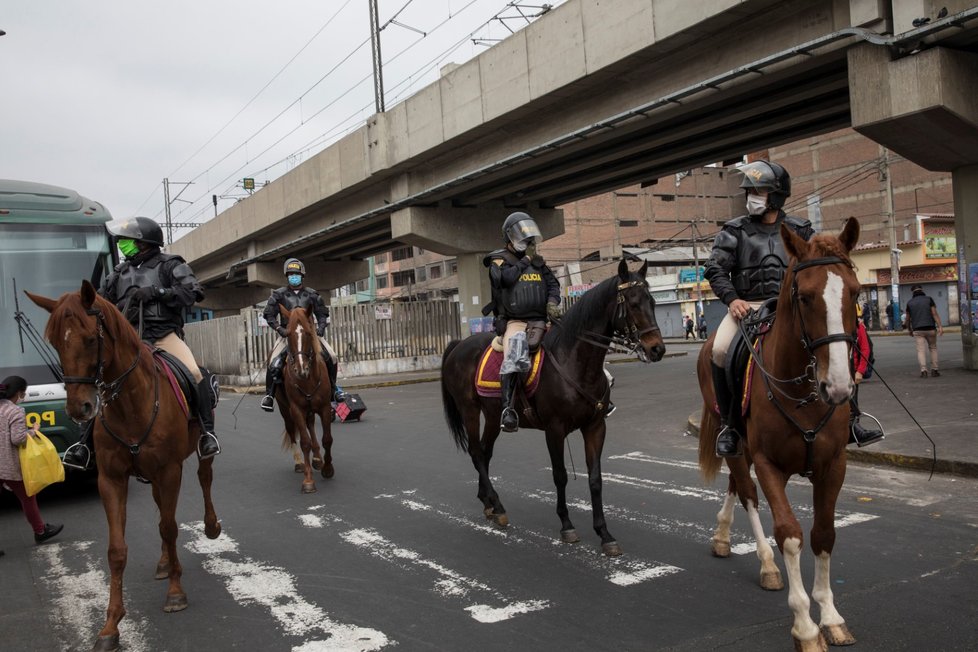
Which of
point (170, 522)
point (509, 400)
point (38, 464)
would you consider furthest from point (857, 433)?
point (38, 464)

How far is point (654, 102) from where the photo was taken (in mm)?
15797

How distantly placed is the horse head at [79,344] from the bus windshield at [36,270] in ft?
16.3

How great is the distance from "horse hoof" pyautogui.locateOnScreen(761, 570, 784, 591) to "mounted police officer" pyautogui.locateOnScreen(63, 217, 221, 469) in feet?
13.8

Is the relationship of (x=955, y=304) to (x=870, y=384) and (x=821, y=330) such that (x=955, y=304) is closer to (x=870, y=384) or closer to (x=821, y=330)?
(x=870, y=384)

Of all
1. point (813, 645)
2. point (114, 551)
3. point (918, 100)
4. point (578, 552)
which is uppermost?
point (918, 100)

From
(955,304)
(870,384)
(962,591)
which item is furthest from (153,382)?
(955,304)

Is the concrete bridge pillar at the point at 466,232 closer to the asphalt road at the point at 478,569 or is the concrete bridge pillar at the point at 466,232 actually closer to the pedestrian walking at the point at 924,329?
the pedestrian walking at the point at 924,329

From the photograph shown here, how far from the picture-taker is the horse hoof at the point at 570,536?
6215 mm

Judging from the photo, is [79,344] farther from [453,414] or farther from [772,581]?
[772,581]

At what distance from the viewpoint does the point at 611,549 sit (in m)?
5.78

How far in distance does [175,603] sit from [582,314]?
12.7 feet

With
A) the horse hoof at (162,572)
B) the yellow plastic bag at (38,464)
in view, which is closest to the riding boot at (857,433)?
the horse hoof at (162,572)

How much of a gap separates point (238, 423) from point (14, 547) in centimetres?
948

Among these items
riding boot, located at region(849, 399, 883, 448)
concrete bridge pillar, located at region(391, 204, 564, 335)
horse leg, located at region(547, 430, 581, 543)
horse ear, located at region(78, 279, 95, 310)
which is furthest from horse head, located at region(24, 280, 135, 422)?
concrete bridge pillar, located at region(391, 204, 564, 335)
